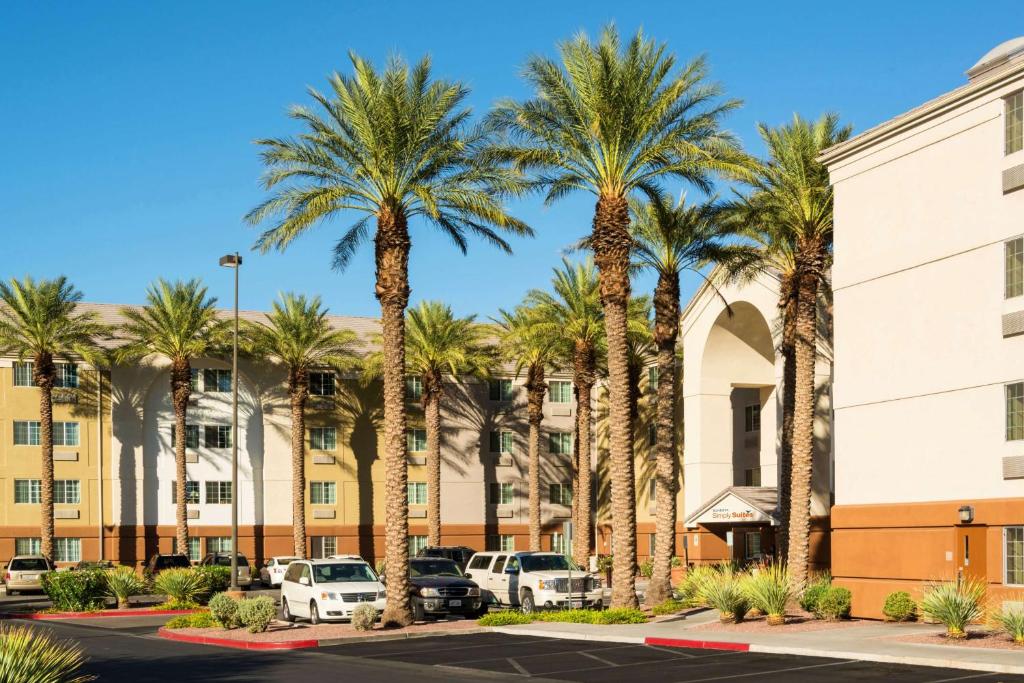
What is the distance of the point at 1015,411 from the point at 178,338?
1710 inches

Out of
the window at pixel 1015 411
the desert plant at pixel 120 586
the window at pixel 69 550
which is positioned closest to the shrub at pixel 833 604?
the window at pixel 1015 411

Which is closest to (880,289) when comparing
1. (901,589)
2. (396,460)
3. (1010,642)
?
(901,589)

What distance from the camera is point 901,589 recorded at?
2997cm

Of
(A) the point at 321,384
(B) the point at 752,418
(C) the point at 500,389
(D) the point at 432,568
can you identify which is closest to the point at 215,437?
(A) the point at 321,384

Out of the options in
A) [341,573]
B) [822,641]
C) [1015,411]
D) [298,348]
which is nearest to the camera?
[822,641]

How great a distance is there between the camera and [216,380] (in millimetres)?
67812

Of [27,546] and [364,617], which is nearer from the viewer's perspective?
[364,617]

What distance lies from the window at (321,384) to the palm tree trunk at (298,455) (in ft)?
13.0

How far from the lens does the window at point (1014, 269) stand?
27109 mm

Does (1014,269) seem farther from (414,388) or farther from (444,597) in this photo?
(414,388)

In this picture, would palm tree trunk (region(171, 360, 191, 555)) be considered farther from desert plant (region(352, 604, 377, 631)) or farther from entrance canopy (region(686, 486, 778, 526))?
desert plant (region(352, 604, 377, 631))

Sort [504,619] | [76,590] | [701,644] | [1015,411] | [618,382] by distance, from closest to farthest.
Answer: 1. [701,644]
2. [1015,411]
3. [504,619]
4. [618,382]
5. [76,590]

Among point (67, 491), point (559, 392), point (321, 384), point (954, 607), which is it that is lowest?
point (954, 607)

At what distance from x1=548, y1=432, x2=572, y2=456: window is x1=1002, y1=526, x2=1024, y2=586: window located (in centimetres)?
4692
